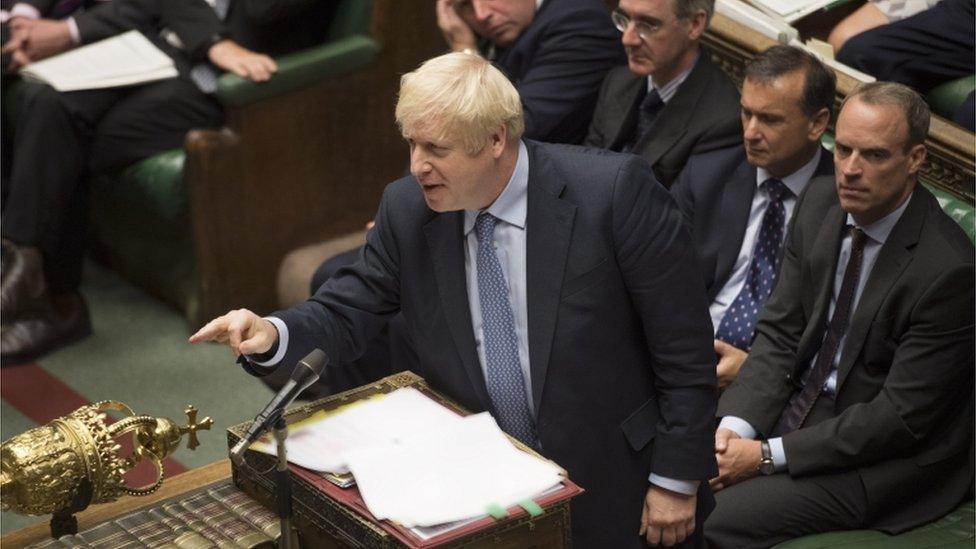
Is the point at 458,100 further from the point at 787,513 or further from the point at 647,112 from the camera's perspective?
the point at 647,112

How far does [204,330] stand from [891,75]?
2316 mm

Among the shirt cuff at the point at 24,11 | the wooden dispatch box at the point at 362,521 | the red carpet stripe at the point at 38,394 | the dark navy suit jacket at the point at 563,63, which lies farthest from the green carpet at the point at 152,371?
the wooden dispatch box at the point at 362,521

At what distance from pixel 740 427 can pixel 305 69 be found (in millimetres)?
2007

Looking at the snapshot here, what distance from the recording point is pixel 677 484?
97.3 inches

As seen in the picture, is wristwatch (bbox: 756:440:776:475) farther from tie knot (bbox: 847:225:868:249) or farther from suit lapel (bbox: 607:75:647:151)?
suit lapel (bbox: 607:75:647:151)

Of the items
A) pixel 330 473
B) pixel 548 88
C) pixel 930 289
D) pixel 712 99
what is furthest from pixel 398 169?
pixel 330 473

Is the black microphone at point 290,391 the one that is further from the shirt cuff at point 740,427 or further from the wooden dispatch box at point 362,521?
the shirt cuff at point 740,427

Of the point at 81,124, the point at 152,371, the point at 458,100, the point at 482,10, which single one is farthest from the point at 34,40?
the point at 458,100

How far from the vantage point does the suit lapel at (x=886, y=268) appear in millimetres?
2871

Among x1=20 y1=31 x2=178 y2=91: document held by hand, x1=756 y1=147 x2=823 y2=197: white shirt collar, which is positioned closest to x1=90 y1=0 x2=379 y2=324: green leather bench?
x1=20 y1=31 x2=178 y2=91: document held by hand

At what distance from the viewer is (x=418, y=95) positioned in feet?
7.61

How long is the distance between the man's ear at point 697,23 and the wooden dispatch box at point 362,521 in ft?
4.94

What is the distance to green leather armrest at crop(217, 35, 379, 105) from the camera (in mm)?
4359

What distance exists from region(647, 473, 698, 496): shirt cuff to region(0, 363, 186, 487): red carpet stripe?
1927 mm
